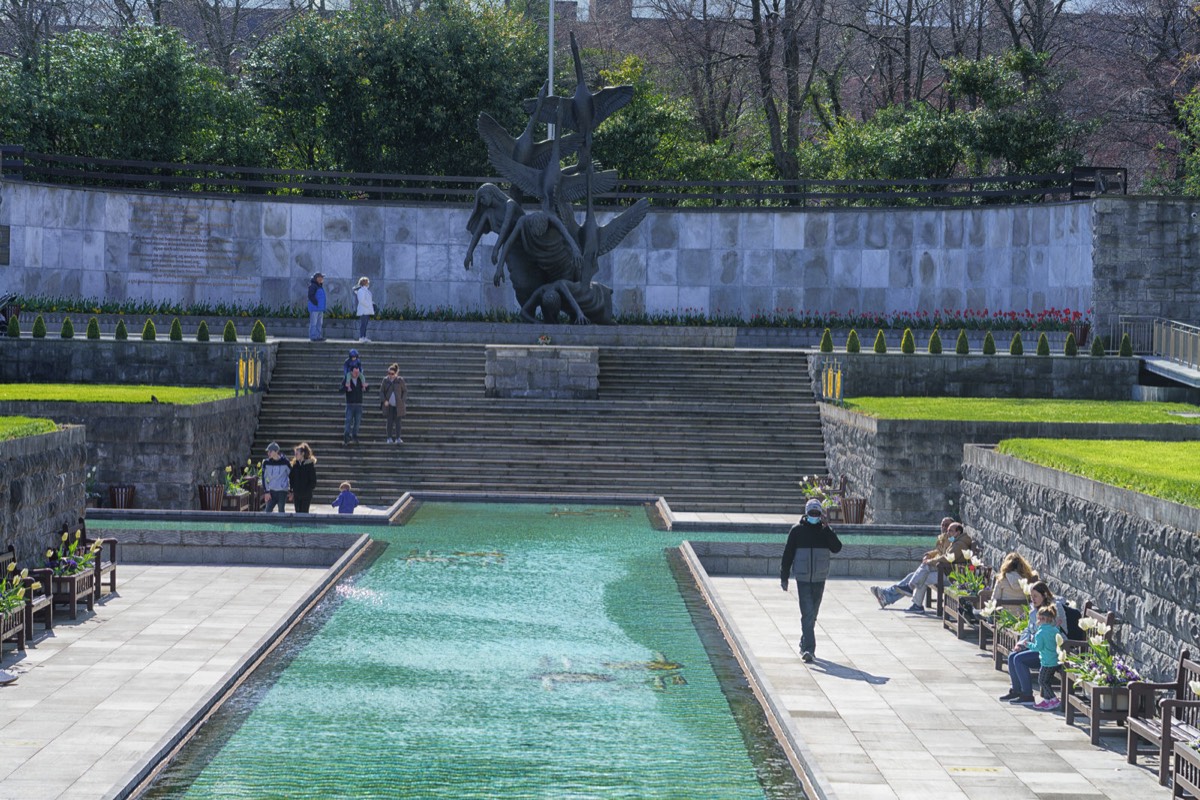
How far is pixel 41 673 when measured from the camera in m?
13.4

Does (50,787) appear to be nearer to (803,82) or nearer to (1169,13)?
(1169,13)

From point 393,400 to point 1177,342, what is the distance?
1691 cm

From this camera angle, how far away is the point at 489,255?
4344 cm

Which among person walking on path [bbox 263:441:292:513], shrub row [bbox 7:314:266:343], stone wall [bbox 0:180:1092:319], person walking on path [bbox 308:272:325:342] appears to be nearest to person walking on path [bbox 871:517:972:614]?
person walking on path [bbox 263:441:292:513]

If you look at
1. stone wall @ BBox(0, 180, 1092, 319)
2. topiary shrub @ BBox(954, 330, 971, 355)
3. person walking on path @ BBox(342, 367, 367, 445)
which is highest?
stone wall @ BBox(0, 180, 1092, 319)

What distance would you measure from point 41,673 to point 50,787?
3.73 meters

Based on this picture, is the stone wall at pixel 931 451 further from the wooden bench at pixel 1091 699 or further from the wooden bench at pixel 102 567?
the wooden bench at pixel 102 567

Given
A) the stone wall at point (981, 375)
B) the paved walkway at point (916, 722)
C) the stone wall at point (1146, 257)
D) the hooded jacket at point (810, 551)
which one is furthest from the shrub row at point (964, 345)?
the hooded jacket at point (810, 551)

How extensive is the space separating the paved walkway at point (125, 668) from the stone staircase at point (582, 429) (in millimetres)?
7811

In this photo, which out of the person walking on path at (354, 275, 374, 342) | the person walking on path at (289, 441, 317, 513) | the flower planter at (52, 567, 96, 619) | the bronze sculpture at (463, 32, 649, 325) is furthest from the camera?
the bronze sculpture at (463, 32, 649, 325)

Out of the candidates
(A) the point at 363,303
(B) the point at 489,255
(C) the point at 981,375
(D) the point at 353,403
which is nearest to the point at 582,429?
(D) the point at 353,403

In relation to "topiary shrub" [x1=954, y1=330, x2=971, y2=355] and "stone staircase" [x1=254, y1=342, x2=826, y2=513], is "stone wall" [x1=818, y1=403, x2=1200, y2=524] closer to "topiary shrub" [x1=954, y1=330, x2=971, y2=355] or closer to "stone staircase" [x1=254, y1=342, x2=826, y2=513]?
"stone staircase" [x1=254, y1=342, x2=826, y2=513]

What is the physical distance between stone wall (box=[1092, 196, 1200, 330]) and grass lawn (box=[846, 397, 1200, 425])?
8339 millimetres

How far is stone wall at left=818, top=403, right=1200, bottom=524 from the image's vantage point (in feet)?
78.0
